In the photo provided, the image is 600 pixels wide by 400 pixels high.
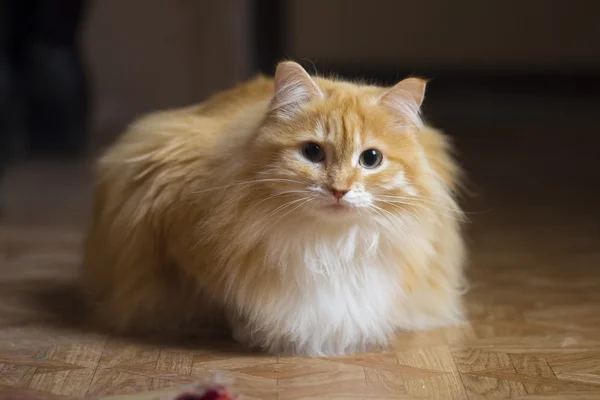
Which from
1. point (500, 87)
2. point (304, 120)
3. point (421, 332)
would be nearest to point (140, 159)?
point (304, 120)

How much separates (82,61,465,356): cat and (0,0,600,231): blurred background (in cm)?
136

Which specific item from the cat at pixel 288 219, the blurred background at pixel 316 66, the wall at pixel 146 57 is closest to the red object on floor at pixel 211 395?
the cat at pixel 288 219

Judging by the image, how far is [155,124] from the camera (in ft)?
5.67

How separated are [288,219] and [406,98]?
0.29 m

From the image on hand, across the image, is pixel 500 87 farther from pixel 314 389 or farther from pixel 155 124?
pixel 314 389

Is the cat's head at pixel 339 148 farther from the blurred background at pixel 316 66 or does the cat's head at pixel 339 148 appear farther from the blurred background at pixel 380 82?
the blurred background at pixel 316 66

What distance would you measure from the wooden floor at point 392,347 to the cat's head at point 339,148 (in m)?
0.30

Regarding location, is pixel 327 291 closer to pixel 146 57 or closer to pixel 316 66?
pixel 316 66

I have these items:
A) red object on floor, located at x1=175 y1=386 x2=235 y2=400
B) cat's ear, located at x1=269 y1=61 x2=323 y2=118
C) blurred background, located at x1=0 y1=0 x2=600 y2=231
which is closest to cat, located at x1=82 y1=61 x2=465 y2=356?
cat's ear, located at x1=269 y1=61 x2=323 y2=118

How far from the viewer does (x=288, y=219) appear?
4.69 ft

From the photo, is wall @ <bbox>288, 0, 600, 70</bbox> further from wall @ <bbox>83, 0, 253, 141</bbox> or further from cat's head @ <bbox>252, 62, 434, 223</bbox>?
cat's head @ <bbox>252, 62, 434, 223</bbox>

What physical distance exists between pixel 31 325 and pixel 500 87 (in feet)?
10.5

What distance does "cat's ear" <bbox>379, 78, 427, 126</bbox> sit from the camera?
1.43m

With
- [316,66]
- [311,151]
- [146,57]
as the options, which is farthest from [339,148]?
[146,57]
